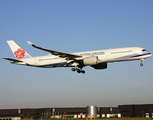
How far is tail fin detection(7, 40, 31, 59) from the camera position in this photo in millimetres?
55222

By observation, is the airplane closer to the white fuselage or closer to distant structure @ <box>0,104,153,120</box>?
the white fuselage

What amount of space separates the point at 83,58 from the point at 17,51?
18.3 m

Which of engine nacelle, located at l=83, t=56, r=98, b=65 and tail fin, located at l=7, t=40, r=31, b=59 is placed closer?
engine nacelle, located at l=83, t=56, r=98, b=65

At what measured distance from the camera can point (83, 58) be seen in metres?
46.8

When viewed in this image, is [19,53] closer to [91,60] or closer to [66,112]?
[91,60]

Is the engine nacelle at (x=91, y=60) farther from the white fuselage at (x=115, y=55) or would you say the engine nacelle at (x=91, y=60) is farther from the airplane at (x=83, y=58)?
the white fuselage at (x=115, y=55)

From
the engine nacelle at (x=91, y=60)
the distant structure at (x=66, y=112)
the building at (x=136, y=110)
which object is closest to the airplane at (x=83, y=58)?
the engine nacelle at (x=91, y=60)

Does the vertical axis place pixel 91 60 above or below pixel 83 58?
below

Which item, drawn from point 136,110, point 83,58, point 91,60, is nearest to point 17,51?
point 83,58

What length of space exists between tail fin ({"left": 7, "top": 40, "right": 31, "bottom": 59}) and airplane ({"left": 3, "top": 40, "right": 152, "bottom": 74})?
19 cm

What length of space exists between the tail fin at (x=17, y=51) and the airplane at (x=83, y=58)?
0.19m

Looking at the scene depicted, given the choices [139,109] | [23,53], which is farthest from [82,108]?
[23,53]

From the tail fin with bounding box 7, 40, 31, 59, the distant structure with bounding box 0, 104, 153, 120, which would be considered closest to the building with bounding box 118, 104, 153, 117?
the distant structure with bounding box 0, 104, 153, 120

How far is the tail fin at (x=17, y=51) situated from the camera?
55.2 metres
